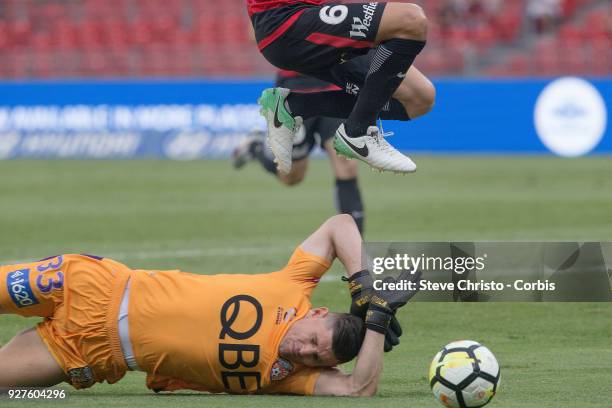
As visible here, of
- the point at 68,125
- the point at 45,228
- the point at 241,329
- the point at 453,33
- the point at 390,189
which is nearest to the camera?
the point at 241,329

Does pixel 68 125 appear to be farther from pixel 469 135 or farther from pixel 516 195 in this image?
pixel 516 195

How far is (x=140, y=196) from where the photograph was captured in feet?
56.6

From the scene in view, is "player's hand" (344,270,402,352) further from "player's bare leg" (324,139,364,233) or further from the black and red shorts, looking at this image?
"player's bare leg" (324,139,364,233)

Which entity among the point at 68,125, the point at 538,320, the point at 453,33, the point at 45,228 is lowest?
the point at 538,320

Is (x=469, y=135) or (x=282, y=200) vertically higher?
(x=469, y=135)

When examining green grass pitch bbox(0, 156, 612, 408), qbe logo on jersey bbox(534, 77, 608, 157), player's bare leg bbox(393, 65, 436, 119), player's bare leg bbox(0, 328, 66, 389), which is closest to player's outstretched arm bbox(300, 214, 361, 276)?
green grass pitch bbox(0, 156, 612, 408)

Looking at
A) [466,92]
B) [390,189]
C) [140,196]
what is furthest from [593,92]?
[140,196]

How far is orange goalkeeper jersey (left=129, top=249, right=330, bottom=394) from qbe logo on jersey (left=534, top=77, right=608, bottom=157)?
1637 centimetres

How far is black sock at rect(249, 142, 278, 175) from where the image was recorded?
11.5 metres

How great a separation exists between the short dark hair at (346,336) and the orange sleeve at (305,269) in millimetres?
327

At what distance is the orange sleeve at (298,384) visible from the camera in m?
6.20

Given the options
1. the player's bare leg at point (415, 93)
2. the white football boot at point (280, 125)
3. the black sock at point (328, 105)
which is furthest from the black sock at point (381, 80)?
the white football boot at point (280, 125)

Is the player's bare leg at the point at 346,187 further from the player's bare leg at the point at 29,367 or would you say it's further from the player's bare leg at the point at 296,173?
the player's bare leg at the point at 29,367

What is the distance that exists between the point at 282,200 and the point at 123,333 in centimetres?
1099
